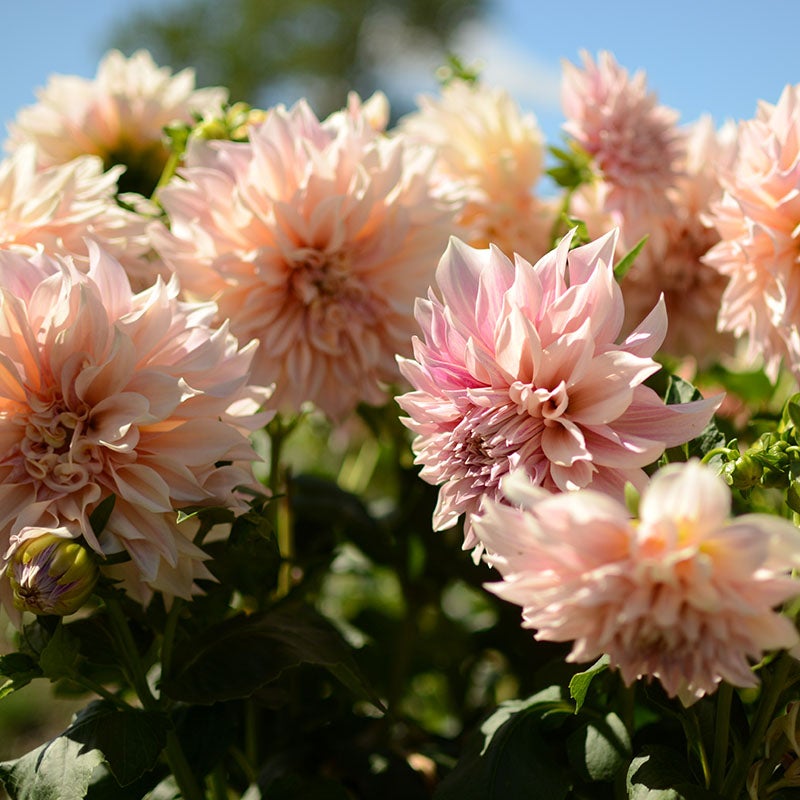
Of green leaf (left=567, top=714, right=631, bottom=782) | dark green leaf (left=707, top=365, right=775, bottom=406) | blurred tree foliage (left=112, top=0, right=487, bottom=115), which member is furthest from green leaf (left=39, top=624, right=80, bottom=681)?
blurred tree foliage (left=112, top=0, right=487, bottom=115)

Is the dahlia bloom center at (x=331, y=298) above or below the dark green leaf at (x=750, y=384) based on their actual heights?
above

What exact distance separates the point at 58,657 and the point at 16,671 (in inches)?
1.2

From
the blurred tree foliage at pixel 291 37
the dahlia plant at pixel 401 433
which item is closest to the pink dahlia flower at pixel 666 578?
the dahlia plant at pixel 401 433

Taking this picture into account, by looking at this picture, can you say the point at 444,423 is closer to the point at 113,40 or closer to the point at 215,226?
the point at 215,226

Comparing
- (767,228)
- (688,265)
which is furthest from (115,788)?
(688,265)

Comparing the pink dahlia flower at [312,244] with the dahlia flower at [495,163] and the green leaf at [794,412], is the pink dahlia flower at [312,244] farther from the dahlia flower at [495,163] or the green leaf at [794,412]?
the green leaf at [794,412]

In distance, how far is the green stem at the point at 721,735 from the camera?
18.3 inches

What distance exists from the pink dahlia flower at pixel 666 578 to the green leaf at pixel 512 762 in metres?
0.21

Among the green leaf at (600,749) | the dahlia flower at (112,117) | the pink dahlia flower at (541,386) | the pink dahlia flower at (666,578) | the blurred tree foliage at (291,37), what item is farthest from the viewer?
the blurred tree foliage at (291,37)

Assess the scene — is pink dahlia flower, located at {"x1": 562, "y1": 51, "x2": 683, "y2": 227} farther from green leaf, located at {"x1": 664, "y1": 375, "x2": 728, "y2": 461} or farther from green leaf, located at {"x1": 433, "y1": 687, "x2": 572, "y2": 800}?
green leaf, located at {"x1": 433, "y1": 687, "x2": 572, "y2": 800}

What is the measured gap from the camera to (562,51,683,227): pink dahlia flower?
0.77 meters

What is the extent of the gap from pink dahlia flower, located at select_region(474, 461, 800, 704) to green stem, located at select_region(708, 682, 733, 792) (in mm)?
119

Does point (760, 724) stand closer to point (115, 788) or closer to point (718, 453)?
point (718, 453)

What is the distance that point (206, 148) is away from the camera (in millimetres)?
686
